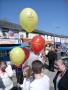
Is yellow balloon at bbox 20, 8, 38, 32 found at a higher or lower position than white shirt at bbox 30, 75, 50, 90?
higher

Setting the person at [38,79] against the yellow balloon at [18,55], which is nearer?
→ the person at [38,79]

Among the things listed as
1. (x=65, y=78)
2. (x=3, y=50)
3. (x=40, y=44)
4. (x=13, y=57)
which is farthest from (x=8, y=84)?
(x=3, y=50)

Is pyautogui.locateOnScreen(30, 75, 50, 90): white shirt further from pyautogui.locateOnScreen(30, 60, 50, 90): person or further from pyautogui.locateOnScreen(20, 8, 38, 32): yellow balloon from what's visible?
pyautogui.locateOnScreen(20, 8, 38, 32): yellow balloon

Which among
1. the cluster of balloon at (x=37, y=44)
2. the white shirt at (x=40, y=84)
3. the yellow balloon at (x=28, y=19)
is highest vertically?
the yellow balloon at (x=28, y=19)

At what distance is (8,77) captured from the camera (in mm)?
6488

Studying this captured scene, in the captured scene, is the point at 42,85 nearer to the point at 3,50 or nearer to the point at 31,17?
the point at 31,17

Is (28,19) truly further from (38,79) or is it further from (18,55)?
(38,79)

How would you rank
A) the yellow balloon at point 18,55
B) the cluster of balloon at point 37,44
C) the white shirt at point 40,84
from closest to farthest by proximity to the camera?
1. the white shirt at point 40,84
2. the yellow balloon at point 18,55
3. the cluster of balloon at point 37,44

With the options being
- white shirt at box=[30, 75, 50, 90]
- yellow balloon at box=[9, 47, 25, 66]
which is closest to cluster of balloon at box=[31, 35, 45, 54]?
yellow balloon at box=[9, 47, 25, 66]

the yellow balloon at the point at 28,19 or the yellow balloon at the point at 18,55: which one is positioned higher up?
the yellow balloon at the point at 28,19

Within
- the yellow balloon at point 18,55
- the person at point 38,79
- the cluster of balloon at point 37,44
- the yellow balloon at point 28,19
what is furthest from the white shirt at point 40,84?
the yellow balloon at point 28,19

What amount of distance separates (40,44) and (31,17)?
0.62m

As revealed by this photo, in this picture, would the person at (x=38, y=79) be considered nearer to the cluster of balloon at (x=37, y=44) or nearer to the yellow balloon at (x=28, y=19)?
the cluster of balloon at (x=37, y=44)

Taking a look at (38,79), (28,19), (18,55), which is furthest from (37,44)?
(38,79)
